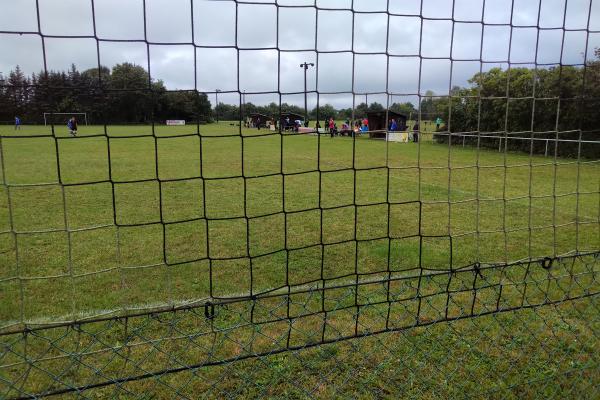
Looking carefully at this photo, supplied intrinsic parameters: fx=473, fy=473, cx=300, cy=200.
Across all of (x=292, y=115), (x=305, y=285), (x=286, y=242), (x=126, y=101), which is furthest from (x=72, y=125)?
(x=305, y=285)

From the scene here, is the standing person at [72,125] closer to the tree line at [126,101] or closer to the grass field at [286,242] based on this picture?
the grass field at [286,242]

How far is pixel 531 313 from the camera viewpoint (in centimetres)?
338

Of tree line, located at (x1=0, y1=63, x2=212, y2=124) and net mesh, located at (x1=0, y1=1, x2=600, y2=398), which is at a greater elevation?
tree line, located at (x1=0, y1=63, x2=212, y2=124)

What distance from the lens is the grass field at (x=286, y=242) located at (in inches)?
104

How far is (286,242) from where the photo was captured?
3074 mm

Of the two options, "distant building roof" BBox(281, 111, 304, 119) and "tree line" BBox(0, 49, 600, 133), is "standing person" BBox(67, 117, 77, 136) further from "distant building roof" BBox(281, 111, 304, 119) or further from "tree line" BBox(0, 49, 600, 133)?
"distant building roof" BBox(281, 111, 304, 119)

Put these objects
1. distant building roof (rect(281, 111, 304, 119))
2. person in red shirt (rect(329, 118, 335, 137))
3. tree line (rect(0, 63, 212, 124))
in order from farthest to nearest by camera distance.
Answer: person in red shirt (rect(329, 118, 335, 137)) → distant building roof (rect(281, 111, 304, 119)) → tree line (rect(0, 63, 212, 124))

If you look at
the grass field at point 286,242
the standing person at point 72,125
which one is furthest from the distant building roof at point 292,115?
the standing person at point 72,125

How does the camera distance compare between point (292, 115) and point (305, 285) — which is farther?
point (305, 285)

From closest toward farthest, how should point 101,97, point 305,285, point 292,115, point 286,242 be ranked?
point 101,97 < point 292,115 < point 286,242 < point 305,285

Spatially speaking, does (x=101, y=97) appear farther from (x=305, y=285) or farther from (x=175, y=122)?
(x=305, y=285)

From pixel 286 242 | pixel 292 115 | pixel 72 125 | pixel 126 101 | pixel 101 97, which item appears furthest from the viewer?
pixel 286 242

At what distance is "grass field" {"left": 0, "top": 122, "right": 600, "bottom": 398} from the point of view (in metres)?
2.63

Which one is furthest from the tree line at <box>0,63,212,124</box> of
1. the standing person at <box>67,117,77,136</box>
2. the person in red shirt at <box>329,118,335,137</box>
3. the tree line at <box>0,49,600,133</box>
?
the person in red shirt at <box>329,118,335,137</box>
